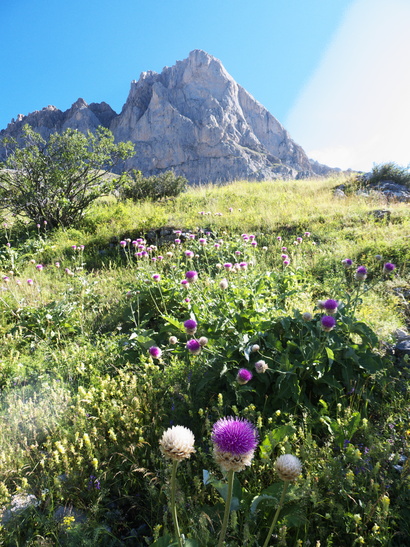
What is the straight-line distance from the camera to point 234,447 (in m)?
1.04

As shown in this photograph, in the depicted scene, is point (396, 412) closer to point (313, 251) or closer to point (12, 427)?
point (12, 427)

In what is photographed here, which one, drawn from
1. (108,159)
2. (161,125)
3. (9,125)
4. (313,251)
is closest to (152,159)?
(161,125)

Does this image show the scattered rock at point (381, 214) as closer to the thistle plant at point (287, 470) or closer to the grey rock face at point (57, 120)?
the thistle plant at point (287, 470)

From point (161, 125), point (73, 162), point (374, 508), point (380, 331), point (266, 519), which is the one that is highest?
point (161, 125)

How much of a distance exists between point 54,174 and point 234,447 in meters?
10.4

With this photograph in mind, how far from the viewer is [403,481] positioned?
1.52m

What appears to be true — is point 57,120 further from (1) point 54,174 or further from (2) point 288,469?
(2) point 288,469

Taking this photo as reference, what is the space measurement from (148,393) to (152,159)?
331 ft

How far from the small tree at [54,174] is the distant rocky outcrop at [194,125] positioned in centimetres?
7883

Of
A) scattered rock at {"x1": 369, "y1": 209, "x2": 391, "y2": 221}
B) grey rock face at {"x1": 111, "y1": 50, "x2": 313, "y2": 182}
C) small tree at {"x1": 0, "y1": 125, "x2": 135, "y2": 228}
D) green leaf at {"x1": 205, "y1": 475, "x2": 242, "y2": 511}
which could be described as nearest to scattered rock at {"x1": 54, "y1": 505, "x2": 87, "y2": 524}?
green leaf at {"x1": 205, "y1": 475, "x2": 242, "y2": 511}

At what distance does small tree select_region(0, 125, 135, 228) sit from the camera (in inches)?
376

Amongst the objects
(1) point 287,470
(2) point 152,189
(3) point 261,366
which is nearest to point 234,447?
(1) point 287,470

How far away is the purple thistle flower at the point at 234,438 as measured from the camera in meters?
1.04

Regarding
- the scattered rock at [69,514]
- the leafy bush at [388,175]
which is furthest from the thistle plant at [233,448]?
the leafy bush at [388,175]
